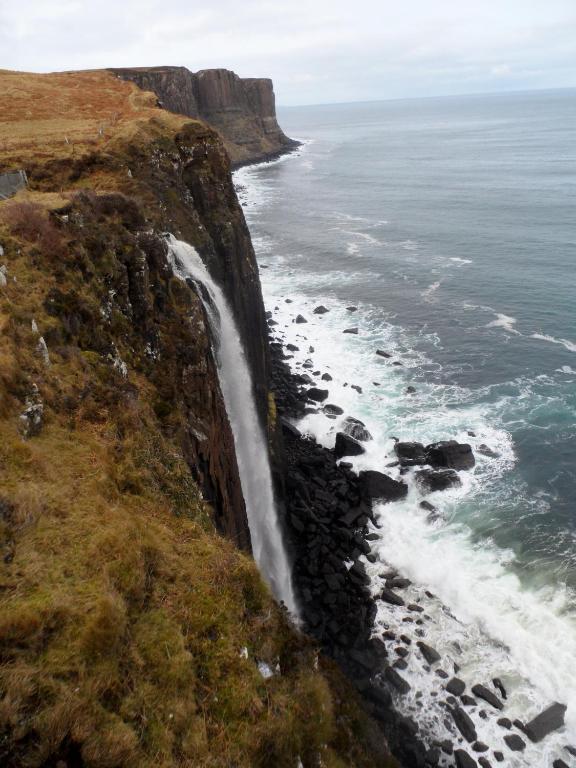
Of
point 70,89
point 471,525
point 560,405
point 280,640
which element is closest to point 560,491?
point 471,525

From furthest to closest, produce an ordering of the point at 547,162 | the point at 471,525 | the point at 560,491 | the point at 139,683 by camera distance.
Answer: the point at 547,162
the point at 560,491
the point at 471,525
the point at 139,683

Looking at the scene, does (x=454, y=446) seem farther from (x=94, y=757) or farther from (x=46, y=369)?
(x=94, y=757)

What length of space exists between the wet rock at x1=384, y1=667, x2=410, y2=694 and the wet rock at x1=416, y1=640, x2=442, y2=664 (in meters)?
1.51

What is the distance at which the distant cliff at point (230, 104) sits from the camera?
4684 inches

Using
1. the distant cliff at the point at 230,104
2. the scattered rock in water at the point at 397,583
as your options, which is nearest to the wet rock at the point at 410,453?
the scattered rock in water at the point at 397,583

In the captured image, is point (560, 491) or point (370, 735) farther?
point (560, 491)

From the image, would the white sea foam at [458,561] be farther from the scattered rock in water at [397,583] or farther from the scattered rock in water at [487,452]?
the scattered rock in water at [397,583]

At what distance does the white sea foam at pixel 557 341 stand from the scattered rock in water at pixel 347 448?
24.0 m

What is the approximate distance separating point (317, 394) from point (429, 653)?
2211cm

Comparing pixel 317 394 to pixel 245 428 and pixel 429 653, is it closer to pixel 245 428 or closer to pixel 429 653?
pixel 245 428

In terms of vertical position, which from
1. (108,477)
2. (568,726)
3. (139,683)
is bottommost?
(568,726)

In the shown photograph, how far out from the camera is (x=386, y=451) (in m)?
35.1

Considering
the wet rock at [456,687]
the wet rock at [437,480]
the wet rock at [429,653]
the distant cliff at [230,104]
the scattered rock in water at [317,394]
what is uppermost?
the distant cliff at [230,104]

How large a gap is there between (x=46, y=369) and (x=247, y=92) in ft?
582
